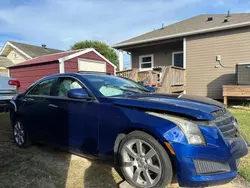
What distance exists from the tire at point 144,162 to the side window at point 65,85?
1298mm

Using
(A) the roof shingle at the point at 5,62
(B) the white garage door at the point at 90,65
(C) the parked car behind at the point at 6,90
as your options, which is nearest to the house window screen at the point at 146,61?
(B) the white garage door at the point at 90,65

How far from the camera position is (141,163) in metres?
2.33

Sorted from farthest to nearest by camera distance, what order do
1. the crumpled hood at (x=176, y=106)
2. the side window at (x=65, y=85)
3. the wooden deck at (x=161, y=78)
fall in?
the wooden deck at (x=161, y=78) < the side window at (x=65, y=85) < the crumpled hood at (x=176, y=106)

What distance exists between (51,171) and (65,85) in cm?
133

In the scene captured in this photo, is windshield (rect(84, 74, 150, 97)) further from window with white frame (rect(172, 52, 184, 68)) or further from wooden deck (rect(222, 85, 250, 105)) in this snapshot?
window with white frame (rect(172, 52, 184, 68))

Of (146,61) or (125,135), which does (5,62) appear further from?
(125,135)

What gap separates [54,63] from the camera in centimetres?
1229

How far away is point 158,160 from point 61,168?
1.61m

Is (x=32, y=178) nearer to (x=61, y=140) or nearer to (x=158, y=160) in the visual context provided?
(x=61, y=140)

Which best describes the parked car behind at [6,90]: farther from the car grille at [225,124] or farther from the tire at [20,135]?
the car grille at [225,124]

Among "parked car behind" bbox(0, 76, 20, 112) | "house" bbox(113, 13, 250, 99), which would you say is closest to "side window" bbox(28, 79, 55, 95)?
"parked car behind" bbox(0, 76, 20, 112)

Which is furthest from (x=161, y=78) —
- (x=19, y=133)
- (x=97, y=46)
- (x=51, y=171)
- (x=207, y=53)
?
(x=97, y=46)

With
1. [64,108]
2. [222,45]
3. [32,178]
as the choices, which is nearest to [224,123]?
[64,108]

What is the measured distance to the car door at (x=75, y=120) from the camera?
2668 mm
